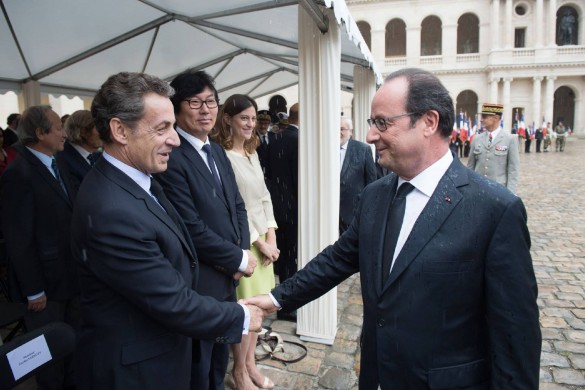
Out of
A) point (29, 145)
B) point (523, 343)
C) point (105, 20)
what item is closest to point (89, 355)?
point (523, 343)

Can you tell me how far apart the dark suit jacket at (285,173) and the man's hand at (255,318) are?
2.59 meters

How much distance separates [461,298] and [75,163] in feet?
10.5

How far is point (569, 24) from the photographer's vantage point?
40.8 metres

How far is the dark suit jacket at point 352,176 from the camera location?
5602 mm

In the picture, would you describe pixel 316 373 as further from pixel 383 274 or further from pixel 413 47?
pixel 413 47

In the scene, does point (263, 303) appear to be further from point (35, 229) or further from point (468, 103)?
point (468, 103)

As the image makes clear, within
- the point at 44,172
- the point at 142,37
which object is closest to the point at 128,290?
the point at 44,172

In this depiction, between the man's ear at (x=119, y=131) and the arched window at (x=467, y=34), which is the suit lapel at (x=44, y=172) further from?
the arched window at (x=467, y=34)

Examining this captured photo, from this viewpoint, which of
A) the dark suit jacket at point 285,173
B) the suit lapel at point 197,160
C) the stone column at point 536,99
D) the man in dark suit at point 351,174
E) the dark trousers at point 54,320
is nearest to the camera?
the suit lapel at point 197,160

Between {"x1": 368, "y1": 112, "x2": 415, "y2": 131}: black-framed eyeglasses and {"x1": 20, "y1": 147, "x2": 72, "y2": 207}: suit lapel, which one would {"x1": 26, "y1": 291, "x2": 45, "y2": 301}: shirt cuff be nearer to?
{"x1": 20, "y1": 147, "x2": 72, "y2": 207}: suit lapel

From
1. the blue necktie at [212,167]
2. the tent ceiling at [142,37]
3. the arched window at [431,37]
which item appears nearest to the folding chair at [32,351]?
the blue necktie at [212,167]

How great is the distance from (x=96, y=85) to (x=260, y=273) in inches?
237

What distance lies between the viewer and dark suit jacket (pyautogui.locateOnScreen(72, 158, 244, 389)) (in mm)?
1701

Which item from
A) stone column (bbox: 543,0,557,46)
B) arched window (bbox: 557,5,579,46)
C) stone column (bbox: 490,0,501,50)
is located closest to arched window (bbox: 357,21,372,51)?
stone column (bbox: 490,0,501,50)
